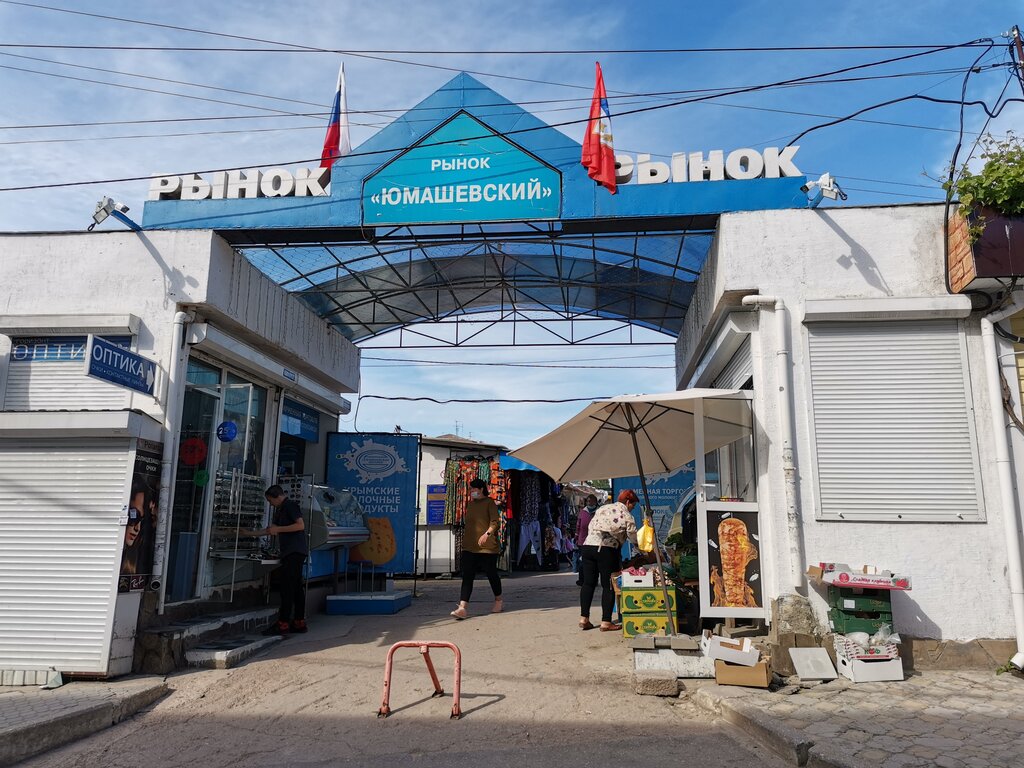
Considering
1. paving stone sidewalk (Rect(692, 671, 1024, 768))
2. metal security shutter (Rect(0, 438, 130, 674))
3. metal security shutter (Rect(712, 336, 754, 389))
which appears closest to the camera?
paving stone sidewalk (Rect(692, 671, 1024, 768))

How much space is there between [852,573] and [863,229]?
10.9 ft

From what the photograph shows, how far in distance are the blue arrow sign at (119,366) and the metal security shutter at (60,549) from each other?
595 millimetres

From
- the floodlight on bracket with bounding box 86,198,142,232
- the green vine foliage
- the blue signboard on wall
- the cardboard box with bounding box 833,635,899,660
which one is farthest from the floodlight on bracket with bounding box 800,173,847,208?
the blue signboard on wall

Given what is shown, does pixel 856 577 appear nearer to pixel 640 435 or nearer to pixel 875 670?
pixel 875 670

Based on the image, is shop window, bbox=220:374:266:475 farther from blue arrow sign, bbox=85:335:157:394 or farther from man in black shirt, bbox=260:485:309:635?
blue arrow sign, bbox=85:335:157:394

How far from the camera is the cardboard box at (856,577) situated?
20.4 feet

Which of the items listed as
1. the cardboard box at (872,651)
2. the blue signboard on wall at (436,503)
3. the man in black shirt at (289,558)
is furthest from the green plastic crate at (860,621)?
the blue signboard on wall at (436,503)

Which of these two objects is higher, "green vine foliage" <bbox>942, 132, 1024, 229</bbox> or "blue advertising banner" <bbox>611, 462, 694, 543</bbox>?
"green vine foliage" <bbox>942, 132, 1024, 229</bbox>

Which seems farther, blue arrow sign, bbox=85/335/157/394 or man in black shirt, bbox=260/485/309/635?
man in black shirt, bbox=260/485/309/635

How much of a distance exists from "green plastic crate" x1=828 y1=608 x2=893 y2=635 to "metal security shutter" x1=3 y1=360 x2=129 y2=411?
276 inches

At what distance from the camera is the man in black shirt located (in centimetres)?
846

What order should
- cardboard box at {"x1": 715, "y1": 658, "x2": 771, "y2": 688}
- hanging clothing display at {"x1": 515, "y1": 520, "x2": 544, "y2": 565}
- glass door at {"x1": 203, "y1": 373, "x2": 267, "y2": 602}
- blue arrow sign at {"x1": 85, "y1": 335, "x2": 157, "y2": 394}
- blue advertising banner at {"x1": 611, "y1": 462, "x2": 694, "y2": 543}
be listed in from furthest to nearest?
hanging clothing display at {"x1": 515, "y1": 520, "x2": 544, "y2": 565}
blue advertising banner at {"x1": 611, "y1": 462, "x2": 694, "y2": 543}
glass door at {"x1": 203, "y1": 373, "x2": 267, "y2": 602}
blue arrow sign at {"x1": 85, "y1": 335, "x2": 157, "y2": 394}
cardboard box at {"x1": 715, "y1": 658, "x2": 771, "y2": 688}

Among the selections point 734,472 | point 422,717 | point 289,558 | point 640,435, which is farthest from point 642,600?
point 289,558

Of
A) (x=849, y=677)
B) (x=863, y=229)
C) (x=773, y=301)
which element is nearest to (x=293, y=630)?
(x=849, y=677)
